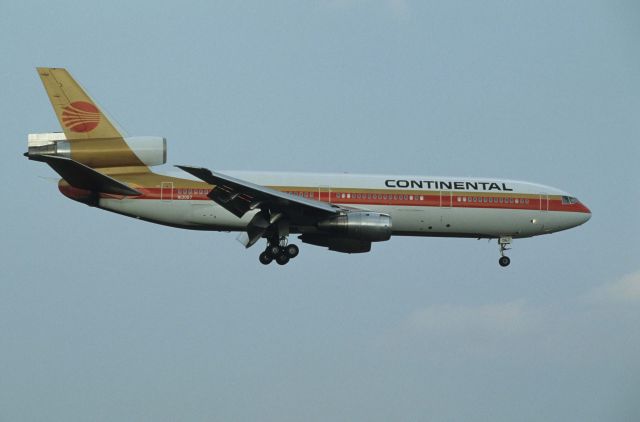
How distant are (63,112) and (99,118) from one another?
63.5 inches

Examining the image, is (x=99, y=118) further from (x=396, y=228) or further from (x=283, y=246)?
(x=396, y=228)

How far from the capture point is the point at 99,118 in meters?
44.2

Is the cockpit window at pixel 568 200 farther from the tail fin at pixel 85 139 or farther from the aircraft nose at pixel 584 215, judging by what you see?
the tail fin at pixel 85 139

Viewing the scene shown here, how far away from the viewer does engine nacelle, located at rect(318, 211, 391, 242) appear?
4094cm

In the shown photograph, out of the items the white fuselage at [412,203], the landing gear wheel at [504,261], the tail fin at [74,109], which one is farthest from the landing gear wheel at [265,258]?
the landing gear wheel at [504,261]

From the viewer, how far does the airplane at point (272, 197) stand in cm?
4128

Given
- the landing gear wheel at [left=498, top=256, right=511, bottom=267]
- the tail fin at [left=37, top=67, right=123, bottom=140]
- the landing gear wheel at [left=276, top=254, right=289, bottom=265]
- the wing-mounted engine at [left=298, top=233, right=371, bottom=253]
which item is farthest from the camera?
the landing gear wheel at [left=498, top=256, right=511, bottom=267]

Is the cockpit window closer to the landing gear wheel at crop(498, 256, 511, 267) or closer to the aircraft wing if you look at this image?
the landing gear wheel at crop(498, 256, 511, 267)

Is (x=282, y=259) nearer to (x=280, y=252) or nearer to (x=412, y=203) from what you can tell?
(x=280, y=252)

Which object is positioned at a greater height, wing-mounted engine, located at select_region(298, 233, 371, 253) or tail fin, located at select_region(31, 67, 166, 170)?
tail fin, located at select_region(31, 67, 166, 170)

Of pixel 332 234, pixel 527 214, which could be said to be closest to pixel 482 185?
pixel 527 214

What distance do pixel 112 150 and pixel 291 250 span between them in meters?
8.85

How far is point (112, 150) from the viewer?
43.2 meters

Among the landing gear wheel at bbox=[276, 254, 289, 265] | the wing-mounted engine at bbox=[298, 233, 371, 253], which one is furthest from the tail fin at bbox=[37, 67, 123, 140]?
the wing-mounted engine at bbox=[298, 233, 371, 253]
